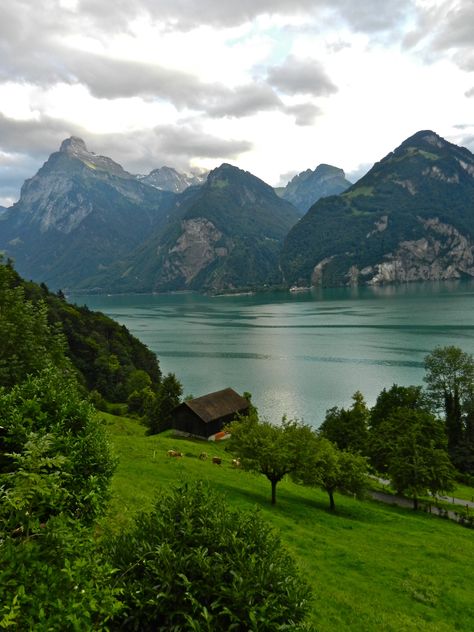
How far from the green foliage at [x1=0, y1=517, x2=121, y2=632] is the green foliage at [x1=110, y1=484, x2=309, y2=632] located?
4.18 feet

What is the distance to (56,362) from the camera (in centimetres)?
4434

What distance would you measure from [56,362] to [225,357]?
356 ft

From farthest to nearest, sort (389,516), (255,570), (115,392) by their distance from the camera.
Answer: (115,392) → (389,516) → (255,570)

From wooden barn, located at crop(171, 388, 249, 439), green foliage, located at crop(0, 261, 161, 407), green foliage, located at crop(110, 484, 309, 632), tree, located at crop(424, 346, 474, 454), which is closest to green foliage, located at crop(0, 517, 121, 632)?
green foliage, located at crop(110, 484, 309, 632)

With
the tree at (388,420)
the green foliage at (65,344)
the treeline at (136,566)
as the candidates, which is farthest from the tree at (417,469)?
the treeline at (136,566)

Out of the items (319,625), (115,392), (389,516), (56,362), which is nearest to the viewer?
(319,625)

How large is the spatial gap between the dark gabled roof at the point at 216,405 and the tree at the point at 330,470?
32.1 metres

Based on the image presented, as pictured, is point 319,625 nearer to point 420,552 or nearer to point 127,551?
point 127,551

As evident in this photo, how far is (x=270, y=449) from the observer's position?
34.3 m

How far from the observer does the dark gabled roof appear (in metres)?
69.3

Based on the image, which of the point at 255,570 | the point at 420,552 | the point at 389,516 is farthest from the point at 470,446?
the point at 255,570

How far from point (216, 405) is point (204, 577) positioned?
202 ft

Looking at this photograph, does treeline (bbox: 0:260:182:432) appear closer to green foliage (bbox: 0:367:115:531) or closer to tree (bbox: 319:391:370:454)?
green foliage (bbox: 0:367:115:531)

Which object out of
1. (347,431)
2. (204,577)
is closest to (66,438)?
(204,577)
